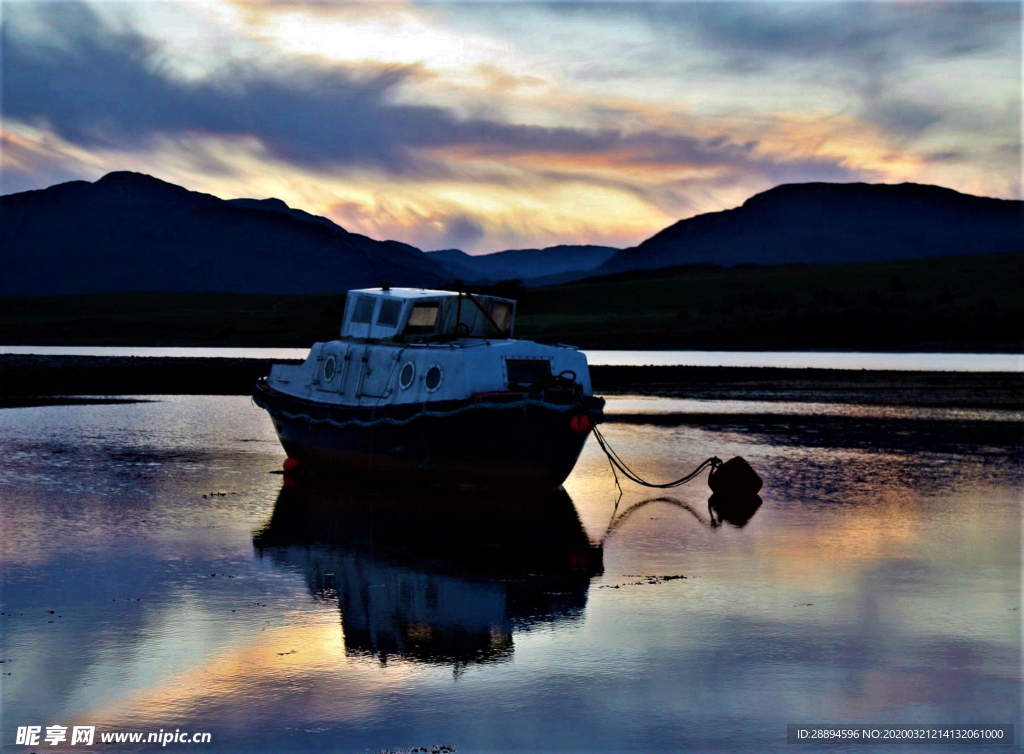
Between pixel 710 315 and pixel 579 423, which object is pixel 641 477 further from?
Result: pixel 710 315

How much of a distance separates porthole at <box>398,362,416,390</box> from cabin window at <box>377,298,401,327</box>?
1695 millimetres

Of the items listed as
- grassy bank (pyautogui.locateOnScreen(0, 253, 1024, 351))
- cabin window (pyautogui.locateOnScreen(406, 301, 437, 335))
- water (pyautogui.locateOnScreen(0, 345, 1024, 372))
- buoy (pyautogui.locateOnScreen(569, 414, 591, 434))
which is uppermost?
grassy bank (pyautogui.locateOnScreen(0, 253, 1024, 351))

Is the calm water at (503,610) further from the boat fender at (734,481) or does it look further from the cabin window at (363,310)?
the cabin window at (363,310)

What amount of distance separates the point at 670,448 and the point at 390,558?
1700 cm

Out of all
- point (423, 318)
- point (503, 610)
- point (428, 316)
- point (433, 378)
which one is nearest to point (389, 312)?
point (423, 318)

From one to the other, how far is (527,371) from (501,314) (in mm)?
3093

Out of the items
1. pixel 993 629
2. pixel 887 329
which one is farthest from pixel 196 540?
pixel 887 329

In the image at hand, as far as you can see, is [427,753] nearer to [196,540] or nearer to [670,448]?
[196,540]

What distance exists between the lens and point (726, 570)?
61.1 ft

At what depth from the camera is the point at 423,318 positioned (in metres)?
28.8

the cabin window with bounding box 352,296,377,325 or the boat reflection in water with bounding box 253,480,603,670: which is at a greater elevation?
the cabin window with bounding box 352,296,377,325

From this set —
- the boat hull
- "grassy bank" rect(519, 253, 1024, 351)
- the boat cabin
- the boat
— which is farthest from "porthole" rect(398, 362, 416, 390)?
"grassy bank" rect(519, 253, 1024, 351)

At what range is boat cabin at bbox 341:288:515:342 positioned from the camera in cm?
2853

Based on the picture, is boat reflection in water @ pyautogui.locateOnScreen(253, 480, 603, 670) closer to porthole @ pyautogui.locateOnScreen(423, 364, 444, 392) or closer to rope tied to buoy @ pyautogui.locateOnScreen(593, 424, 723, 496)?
rope tied to buoy @ pyautogui.locateOnScreen(593, 424, 723, 496)
